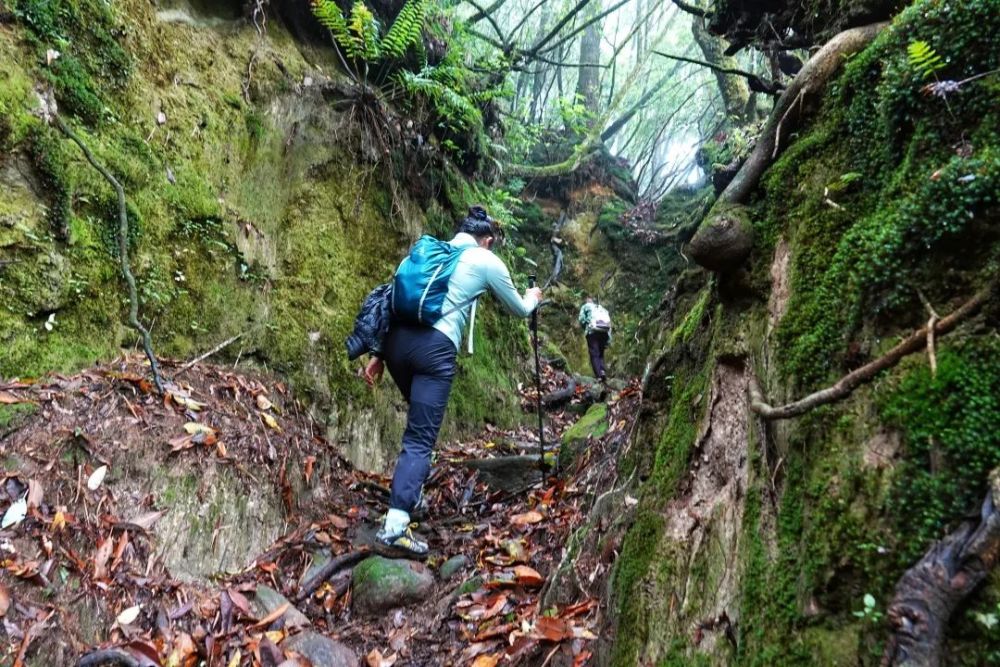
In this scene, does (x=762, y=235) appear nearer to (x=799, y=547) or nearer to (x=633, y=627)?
(x=799, y=547)

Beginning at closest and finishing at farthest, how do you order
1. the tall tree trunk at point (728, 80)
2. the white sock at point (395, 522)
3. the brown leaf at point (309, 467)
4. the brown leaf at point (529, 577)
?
the brown leaf at point (529, 577)
the white sock at point (395, 522)
the brown leaf at point (309, 467)
the tall tree trunk at point (728, 80)

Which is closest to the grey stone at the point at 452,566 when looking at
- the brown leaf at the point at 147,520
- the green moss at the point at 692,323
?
the brown leaf at the point at 147,520

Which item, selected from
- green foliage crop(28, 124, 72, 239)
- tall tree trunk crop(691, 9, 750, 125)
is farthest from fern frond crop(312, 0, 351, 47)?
tall tree trunk crop(691, 9, 750, 125)

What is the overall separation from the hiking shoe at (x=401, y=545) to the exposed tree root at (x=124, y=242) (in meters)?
1.81

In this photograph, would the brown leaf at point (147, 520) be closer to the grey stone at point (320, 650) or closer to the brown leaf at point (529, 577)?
the grey stone at point (320, 650)

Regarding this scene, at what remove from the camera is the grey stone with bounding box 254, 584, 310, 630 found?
10.7ft

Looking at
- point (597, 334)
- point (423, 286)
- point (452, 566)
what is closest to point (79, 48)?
point (423, 286)

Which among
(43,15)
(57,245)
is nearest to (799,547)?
(57,245)

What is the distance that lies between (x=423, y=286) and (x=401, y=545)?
1.84 meters

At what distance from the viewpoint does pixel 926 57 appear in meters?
1.64

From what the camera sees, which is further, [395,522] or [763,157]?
[395,522]

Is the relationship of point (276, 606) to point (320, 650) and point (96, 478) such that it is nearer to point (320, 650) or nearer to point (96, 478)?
point (320, 650)

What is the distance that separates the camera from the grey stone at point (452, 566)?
3.79 meters

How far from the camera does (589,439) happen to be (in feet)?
16.1
